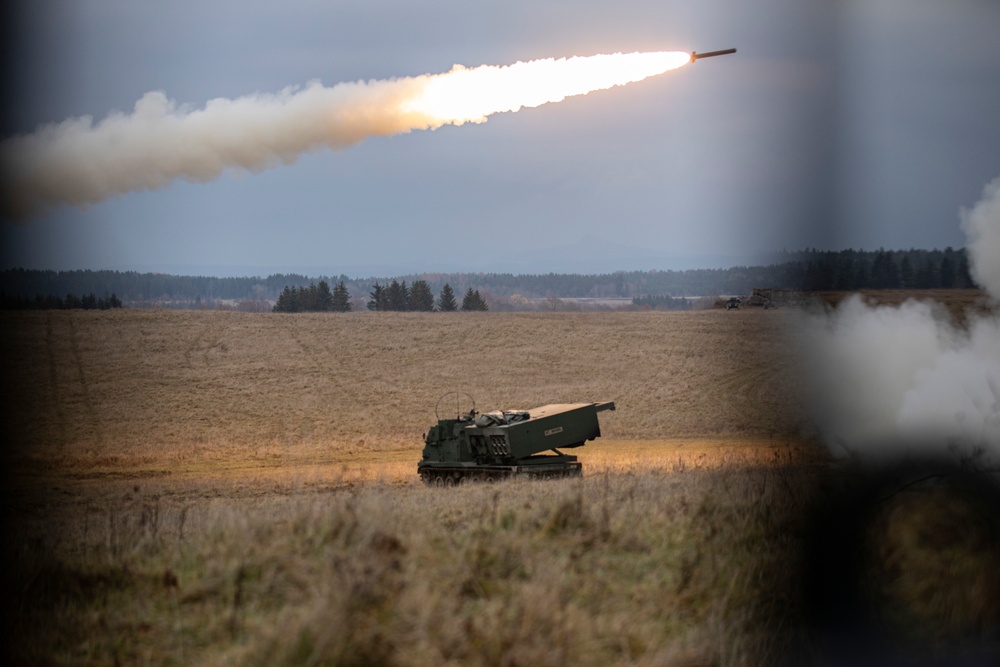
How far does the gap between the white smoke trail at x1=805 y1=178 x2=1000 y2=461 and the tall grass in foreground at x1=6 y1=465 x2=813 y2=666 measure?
5.22 m

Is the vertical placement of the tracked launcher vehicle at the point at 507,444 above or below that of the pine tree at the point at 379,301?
below

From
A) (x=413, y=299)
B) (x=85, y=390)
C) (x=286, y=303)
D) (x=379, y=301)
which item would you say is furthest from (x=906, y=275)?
(x=413, y=299)

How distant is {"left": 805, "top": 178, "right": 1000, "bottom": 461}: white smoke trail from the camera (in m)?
15.5

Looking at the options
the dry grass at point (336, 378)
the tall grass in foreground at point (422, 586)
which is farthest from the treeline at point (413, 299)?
the tall grass in foreground at point (422, 586)

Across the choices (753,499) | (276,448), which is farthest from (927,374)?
(276,448)

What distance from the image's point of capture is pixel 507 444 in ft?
70.4

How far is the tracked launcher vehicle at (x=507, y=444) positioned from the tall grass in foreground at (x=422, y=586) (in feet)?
33.1

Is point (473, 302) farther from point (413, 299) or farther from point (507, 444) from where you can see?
point (507, 444)

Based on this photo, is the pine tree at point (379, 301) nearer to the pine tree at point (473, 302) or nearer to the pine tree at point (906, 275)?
the pine tree at point (473, 302)

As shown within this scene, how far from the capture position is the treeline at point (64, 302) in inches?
1841

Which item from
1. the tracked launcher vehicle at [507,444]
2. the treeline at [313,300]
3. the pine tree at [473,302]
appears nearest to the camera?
the tracked launcher vehicle at [507,444]

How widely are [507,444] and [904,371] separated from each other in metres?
8.37

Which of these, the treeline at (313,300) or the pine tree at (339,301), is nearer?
the treeline at (313,300)

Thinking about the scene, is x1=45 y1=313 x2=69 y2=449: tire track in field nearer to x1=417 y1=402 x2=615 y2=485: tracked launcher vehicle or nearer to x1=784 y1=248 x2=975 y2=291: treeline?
x1=417 y1=402 x2=615 y2=485: tracked launcher vehicle
